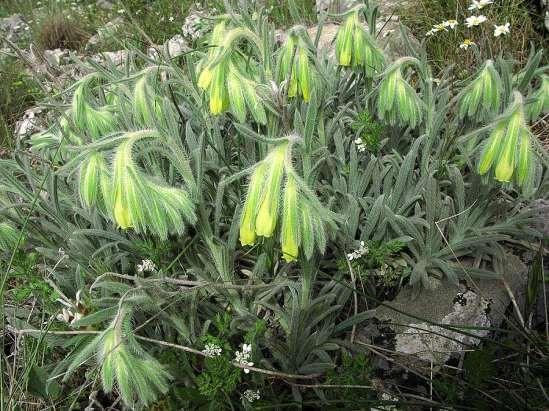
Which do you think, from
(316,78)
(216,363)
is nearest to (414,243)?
(316,78)

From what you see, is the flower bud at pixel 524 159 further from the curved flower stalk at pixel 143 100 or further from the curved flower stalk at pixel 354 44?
the curved flower stalk at pixel 143 100

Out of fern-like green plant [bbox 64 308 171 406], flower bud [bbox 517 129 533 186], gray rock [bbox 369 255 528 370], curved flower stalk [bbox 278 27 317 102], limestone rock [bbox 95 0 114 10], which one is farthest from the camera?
limestone rock [bbox 95 0 114 10]

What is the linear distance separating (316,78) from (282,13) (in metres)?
2.94

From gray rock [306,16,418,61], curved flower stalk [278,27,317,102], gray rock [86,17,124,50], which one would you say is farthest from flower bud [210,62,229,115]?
gray rock [86,17,124,50]

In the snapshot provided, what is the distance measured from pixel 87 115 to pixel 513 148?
Answer: 1.49 m

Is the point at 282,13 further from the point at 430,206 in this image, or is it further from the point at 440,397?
the point at 440,397

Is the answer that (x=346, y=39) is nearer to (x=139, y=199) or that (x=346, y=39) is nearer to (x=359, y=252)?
(x=359, y=252)

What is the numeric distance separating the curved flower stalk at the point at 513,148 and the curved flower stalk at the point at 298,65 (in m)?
0.61

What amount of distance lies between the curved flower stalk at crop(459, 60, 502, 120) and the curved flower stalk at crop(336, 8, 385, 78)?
0.38m

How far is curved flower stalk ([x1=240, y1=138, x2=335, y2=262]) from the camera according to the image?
5.10ft

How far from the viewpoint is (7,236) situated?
85.7 inches

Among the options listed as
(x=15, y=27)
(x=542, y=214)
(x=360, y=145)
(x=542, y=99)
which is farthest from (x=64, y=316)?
(x=15, y=27)

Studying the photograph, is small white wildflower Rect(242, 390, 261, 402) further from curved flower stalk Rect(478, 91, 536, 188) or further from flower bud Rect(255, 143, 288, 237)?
curved flower stalk Rect(478, 91, 536, 188)

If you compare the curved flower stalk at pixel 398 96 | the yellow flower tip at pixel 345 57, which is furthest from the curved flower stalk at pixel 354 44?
the curved flower stalk at pixel 398 96
